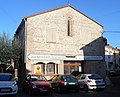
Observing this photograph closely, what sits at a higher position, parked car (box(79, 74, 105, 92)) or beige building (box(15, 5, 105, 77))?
beige building (box(15, 5, 105, 77))

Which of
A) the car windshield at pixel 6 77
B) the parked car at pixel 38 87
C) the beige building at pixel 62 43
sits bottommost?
the parked car at pixel 38 87

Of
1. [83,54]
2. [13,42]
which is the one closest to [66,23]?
[83,54]

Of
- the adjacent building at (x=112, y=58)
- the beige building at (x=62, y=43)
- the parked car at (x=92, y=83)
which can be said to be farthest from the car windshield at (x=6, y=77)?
the adjacent building at (x=112, y=58)

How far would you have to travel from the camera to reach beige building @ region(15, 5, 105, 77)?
3121 centimetres

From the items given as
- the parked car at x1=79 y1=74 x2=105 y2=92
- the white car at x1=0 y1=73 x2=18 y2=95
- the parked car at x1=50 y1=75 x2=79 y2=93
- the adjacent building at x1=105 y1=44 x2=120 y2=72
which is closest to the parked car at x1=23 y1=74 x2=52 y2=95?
the parked car at x1=50 y1=75 x2=79 y2=93

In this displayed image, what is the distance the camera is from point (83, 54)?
109 feet

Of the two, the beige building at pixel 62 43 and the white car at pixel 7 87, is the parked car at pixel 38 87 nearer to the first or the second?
the white car at pixel 7 87

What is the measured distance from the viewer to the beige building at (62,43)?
102 ft

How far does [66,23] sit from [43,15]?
118 inches

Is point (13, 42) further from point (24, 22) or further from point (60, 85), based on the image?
point (60, 85)

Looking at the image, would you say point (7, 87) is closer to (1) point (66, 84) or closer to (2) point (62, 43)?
(1) point (66, 84)

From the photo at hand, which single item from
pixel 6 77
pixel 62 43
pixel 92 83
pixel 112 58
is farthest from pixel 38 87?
pixel 112 58

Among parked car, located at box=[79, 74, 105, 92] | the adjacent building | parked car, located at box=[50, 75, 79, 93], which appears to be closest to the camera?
parked car, located at box=[50, 75, 79, 93]

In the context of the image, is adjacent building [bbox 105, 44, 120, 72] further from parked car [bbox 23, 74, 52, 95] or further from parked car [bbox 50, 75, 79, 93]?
parked car [bbox 23, 74, 52, 95]
